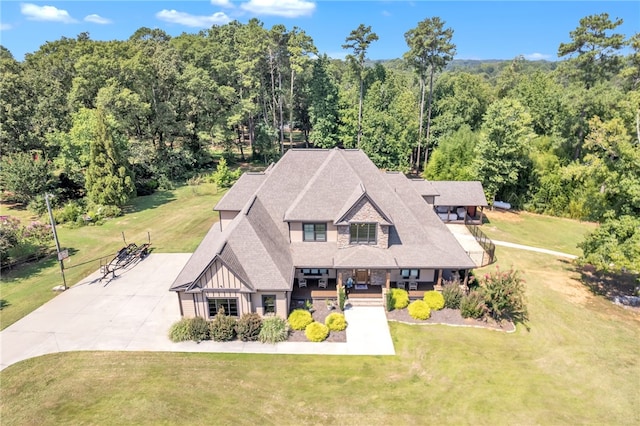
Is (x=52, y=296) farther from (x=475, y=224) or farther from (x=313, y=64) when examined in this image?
(x=313, y=64)

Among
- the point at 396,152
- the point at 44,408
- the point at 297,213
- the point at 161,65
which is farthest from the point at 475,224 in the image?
the point at 161,65

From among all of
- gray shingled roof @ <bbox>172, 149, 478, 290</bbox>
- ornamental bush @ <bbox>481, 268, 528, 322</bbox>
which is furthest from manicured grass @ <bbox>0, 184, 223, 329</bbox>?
ornamental bush @ <bbox>481, 268, 528, 322</bbox>

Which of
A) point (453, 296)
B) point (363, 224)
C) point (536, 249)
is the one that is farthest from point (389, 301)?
point (536, 249)

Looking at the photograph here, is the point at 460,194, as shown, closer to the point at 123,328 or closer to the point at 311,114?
the point at 311,114

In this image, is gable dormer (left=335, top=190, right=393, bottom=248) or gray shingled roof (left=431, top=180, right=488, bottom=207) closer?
gable dormer (left=335, top=190, right=393, bottom=248)

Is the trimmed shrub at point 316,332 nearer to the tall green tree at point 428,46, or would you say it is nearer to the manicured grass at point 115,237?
the manicured grass at point 115,237

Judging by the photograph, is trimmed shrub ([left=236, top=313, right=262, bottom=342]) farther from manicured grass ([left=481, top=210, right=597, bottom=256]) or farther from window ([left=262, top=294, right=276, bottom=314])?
manicured grass ([left=481, top=210, right=597, bottom=256])
